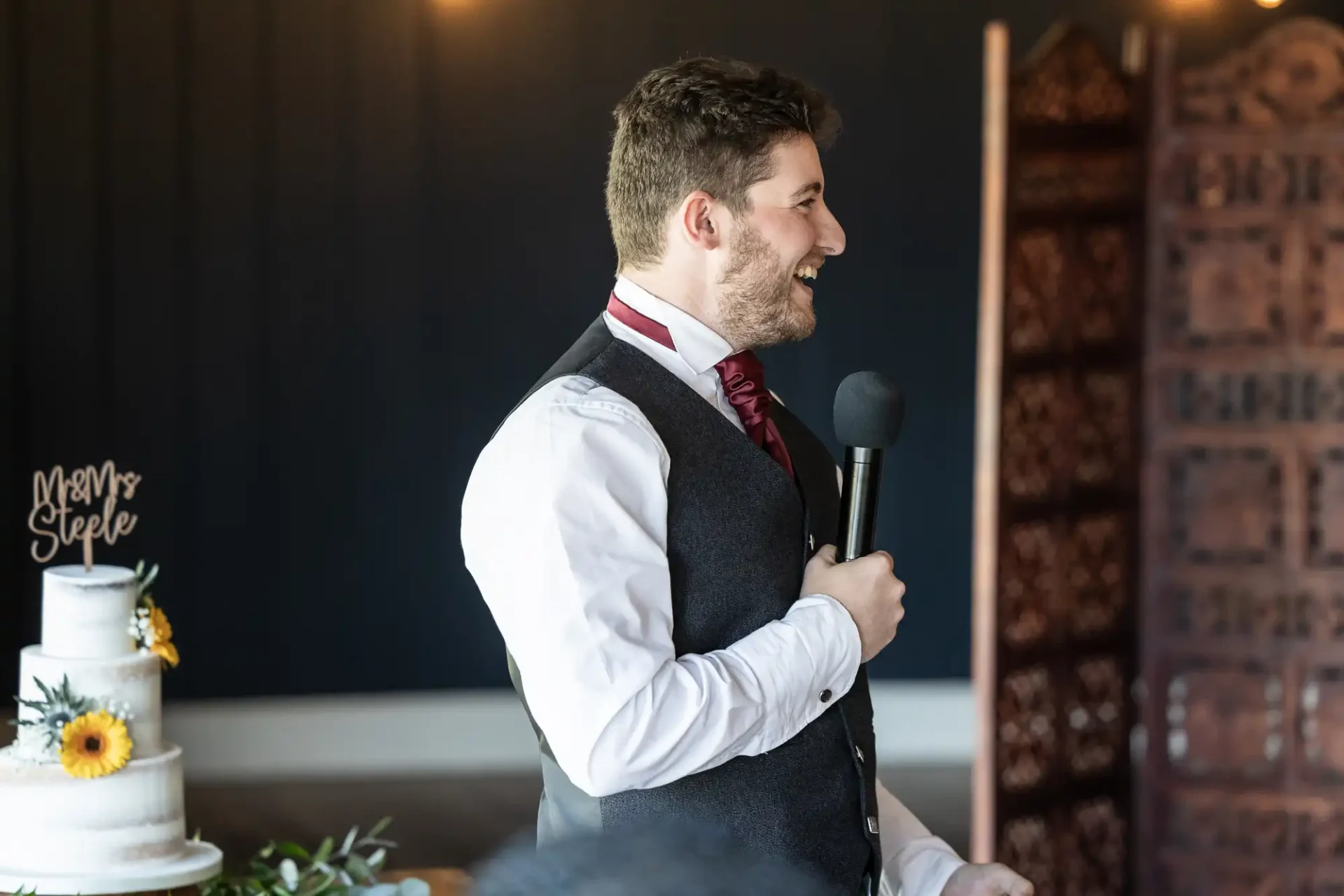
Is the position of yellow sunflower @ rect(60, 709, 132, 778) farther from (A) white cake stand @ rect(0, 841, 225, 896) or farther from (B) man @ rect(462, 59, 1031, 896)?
(B) man @ rect(462, 59, 1031, 896)

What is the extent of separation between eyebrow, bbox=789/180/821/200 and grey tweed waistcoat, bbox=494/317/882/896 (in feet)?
0.75

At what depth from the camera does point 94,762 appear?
2617 millimetres

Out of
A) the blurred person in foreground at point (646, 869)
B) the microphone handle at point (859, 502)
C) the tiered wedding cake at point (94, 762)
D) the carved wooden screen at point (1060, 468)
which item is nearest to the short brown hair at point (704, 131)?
the microphone handle at point (859, 502)

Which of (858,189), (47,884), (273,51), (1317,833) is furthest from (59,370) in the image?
(1317,833)

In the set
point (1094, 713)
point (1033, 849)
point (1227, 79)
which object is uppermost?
point (1227, 79)

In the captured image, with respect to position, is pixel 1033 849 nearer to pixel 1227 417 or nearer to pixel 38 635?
pixel 1227 417

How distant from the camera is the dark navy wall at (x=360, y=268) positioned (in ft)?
17.4

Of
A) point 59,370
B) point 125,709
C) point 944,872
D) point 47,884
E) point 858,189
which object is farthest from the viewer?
point 858,189

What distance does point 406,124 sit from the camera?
5520mm

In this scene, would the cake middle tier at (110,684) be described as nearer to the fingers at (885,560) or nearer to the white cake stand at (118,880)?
the white cake stand at (118,880)

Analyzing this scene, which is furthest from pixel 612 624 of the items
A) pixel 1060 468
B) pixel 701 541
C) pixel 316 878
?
pixel 1060 468

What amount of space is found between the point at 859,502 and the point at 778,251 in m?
0.27

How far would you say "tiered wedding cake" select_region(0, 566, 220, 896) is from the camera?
8.39 ft

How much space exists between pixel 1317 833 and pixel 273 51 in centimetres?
397
